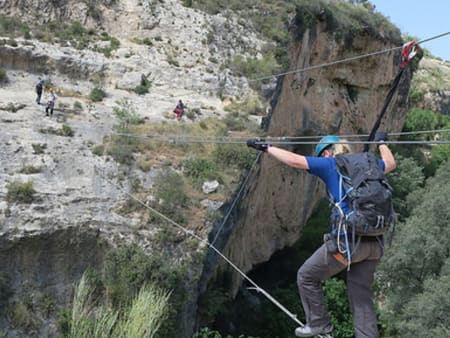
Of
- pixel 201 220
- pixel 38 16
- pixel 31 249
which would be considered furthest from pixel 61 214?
pixel 38 16

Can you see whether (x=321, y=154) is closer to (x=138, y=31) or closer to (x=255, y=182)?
(x=255, y=182)

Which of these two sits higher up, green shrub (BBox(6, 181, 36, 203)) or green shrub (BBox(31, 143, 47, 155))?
green shrub (BBox(31, 143, 47, 155))

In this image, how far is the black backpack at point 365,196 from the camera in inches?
168

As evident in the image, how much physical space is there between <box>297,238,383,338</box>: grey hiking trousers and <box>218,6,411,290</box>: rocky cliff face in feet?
31.8

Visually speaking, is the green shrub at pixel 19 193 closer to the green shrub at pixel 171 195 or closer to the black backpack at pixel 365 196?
the green shrub at pixel 171 195

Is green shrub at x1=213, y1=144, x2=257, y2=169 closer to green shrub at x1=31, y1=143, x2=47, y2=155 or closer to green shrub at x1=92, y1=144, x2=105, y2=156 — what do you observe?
green shrub at x1=92, y1=144, x2=105, y2=156

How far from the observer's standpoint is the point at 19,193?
10391mm

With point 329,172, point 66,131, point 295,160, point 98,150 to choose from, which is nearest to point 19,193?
point 98,150

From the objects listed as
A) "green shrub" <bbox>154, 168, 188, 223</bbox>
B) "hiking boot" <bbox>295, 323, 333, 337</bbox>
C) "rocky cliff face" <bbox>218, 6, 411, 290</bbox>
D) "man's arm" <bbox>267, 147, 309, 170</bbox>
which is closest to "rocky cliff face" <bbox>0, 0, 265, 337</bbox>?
"green shrub" <bbox>154, 168, 188, 223</bbox>

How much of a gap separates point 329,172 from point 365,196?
0.38m

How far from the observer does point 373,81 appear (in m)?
26.6

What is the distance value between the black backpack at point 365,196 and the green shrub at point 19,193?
781cm

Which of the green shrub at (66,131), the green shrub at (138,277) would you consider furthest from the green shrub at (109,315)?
the green shrub at (66,131)

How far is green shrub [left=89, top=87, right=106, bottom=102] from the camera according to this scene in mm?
16406
